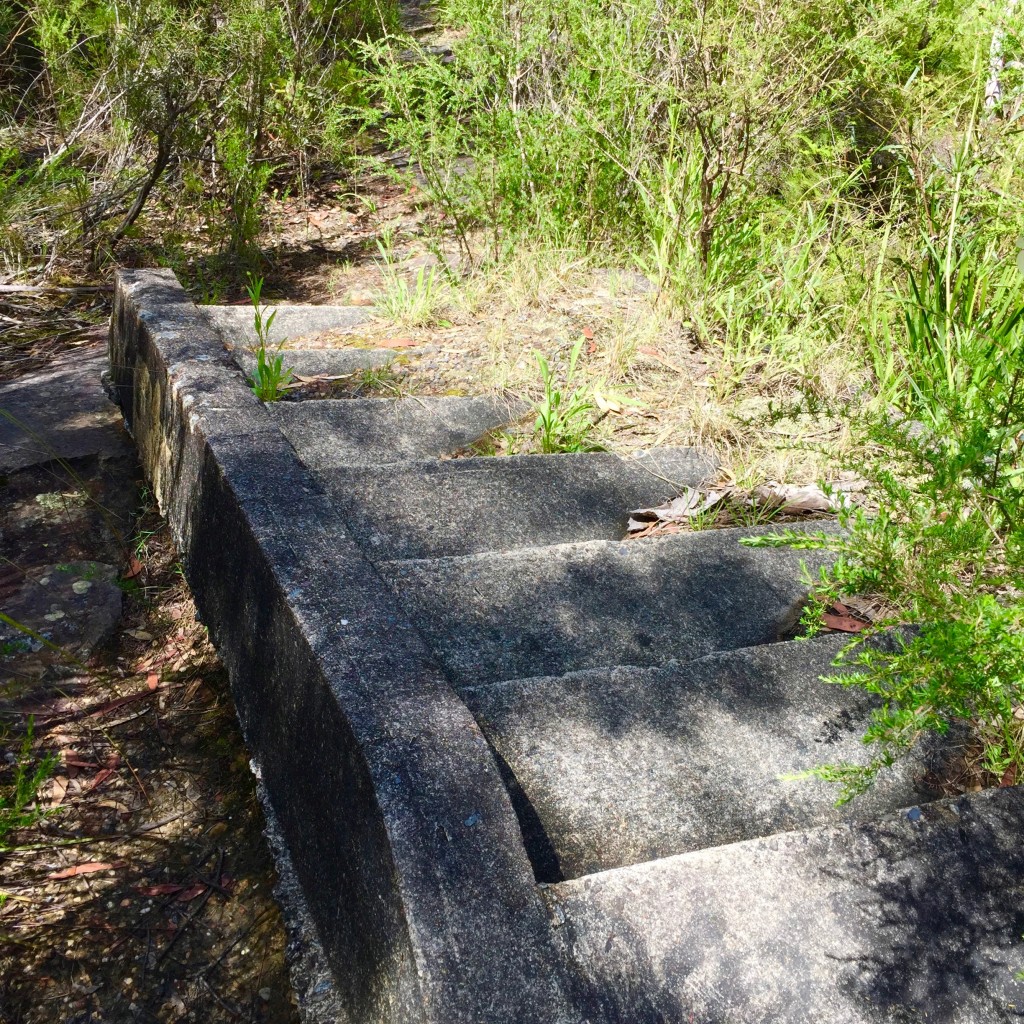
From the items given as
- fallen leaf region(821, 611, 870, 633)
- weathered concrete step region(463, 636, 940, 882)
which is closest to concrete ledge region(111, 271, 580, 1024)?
weathered concrete step region(463, 636, 940, 882)

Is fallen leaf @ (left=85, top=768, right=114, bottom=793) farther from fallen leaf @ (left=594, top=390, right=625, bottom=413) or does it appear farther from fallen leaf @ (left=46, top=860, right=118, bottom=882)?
fallen leaf @ (left=594, top=390, right=625, bottom=413)

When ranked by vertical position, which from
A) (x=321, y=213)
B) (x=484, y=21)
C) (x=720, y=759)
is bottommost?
(x=321, y=213)

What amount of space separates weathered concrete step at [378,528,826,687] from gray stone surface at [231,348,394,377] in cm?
164

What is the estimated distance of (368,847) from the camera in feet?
4.71

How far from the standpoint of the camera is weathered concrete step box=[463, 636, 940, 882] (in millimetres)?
1621

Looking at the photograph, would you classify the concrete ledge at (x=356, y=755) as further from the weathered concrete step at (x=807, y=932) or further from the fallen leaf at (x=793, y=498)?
the fallen leaf at (x=793, y=498)

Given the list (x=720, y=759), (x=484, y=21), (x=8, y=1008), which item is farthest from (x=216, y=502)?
(x=484, y=21)

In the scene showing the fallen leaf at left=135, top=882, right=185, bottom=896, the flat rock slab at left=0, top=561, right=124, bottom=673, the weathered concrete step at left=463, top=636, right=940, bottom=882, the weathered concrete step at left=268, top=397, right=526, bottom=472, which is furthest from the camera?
the weathered concrete step at left=268, top=397, right=526, bottom=472

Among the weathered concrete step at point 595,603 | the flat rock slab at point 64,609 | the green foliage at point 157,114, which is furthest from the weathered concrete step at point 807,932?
the green foliage at point 157,114

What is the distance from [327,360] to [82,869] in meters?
2.18

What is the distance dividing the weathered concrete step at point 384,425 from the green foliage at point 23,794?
1047 mm

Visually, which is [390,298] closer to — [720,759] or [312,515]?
[312,515]

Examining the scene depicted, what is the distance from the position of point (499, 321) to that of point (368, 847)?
2.90 m

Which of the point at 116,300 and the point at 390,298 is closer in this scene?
the point at 116,300
